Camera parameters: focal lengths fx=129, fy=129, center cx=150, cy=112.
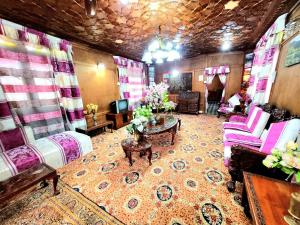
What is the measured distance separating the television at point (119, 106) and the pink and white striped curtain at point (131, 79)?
0.50 meters

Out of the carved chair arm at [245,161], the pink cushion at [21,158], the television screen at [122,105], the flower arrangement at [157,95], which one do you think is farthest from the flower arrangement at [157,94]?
the pink cushion at [21,158]

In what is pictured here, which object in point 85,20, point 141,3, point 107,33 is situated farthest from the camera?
point 107,33

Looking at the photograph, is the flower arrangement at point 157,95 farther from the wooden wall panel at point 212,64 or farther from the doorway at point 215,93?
the doorway at point 215,93

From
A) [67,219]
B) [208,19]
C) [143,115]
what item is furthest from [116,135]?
[208,19]

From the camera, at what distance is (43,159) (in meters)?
2.16

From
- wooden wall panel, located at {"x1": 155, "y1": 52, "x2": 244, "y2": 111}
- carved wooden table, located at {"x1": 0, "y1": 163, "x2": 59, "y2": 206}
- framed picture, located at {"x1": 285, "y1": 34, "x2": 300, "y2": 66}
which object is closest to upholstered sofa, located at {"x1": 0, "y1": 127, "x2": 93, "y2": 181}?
carved wooden table, located at {"x1": 0, "y1": 163, "x2": 59, "y2": 206}

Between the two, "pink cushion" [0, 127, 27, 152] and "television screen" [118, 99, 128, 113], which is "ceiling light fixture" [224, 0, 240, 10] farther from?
"pink cushion" [0, 127, 27, 152]

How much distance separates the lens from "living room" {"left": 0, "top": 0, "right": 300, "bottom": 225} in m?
1.42

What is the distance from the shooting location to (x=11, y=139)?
2266mm

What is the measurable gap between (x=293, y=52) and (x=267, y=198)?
2198mm

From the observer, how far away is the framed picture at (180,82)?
6.15 m

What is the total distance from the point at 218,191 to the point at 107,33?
145 inches

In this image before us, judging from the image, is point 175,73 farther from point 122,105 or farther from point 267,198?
point 267,198

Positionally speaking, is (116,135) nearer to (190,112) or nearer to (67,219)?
(67,219)
